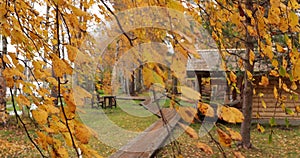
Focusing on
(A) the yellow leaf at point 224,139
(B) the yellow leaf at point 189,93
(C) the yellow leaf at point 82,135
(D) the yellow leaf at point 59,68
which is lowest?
(A) the yellow leaf at point 224,139

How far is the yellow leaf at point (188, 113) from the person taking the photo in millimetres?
823

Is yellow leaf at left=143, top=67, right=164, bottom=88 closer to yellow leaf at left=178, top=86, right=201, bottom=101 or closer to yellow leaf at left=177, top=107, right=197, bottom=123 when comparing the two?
yellow leaf at left=178, top=86, right=201, bottom=101

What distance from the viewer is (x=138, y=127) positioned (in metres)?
7.79

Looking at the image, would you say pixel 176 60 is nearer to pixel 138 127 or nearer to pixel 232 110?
pixel 232 110

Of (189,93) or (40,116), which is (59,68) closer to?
(40,116)

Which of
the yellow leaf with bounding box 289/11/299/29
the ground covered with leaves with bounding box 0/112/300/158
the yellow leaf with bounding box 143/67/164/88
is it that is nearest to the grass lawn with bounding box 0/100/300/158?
the ground covered with leaves with bounding box 0/112/300/158

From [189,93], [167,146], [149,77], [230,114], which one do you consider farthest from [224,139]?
[167,146]

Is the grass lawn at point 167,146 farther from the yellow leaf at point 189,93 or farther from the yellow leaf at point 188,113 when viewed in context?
the yellow leaf at point 189,93

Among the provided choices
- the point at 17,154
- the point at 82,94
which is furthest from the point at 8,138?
the point at 82,94

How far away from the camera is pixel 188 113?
2.77ft

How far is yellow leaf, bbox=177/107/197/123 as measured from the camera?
0.82 meters

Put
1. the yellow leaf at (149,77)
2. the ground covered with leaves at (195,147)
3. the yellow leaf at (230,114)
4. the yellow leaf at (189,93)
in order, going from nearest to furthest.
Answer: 1. the yellow leaf at (149,77)
2. the yellow leaf at (189,93)
3. the yellow leaf at (230,114)
4. the ground covered with leaves at (195,147)

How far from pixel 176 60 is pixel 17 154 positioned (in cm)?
489

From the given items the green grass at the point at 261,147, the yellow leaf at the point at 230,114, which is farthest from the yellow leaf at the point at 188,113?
the green grass at the point at 261,147
